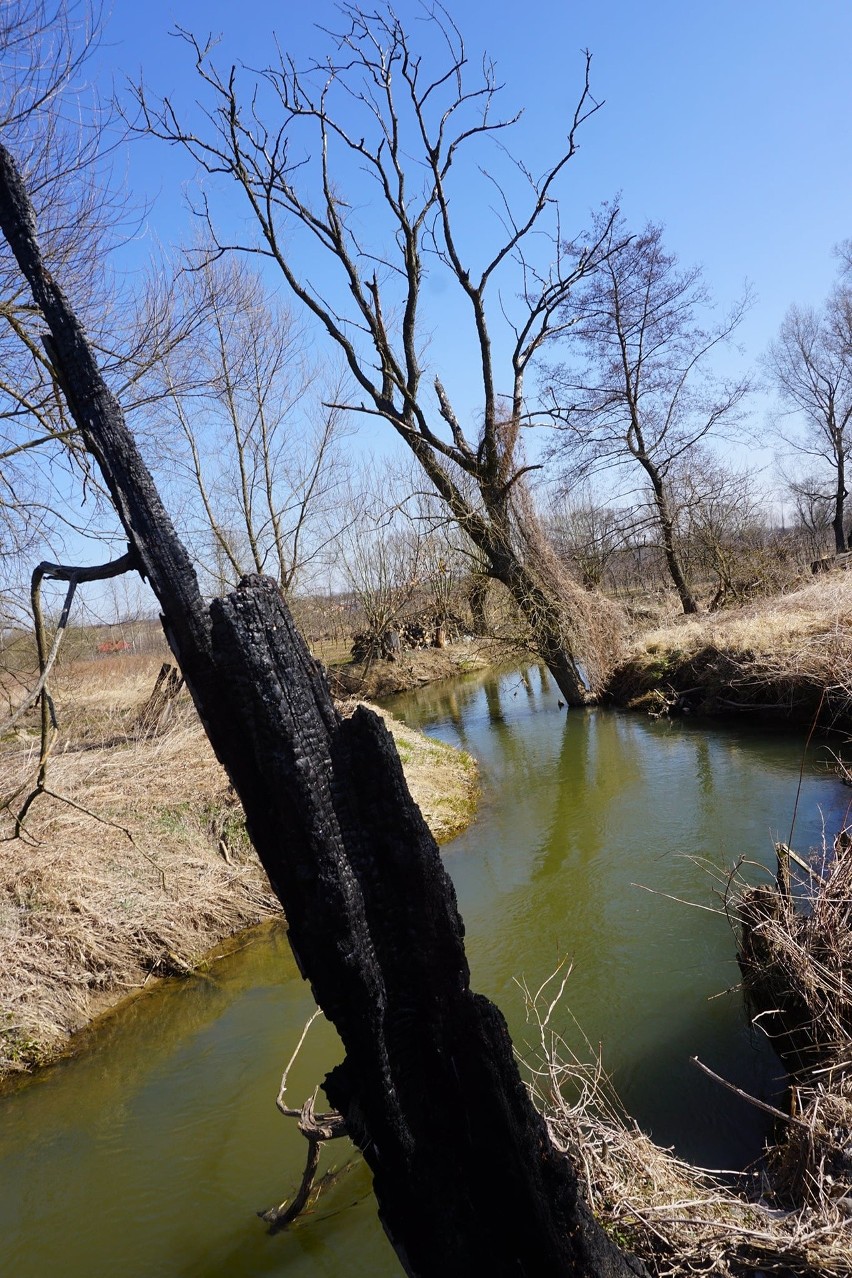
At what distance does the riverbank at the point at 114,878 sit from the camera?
19.9ft

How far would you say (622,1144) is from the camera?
2.99 m

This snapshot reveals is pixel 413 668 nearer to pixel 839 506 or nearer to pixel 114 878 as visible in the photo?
pixel 839 506

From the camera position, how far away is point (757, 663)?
12.3 metres

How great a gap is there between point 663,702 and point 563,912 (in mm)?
7925

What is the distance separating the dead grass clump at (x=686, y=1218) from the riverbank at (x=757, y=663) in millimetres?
7155

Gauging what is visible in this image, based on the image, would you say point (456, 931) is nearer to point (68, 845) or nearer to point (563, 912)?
point (563, 912)

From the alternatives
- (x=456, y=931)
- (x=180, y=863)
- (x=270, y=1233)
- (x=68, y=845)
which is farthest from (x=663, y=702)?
(x=456, y=931)

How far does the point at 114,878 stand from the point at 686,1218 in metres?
5.76

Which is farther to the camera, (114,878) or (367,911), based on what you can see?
(114,878)

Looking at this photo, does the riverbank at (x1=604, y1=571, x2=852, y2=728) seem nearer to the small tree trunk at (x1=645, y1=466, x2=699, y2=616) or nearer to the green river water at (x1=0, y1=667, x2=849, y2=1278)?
the green river water at (x1=0, y1=667, x2=849, y2=1278)

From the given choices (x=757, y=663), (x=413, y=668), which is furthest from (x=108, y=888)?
(x=413, y=668)

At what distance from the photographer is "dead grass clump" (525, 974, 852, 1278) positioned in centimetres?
246

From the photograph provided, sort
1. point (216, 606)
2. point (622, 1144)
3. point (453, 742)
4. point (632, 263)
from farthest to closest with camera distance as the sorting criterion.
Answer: point (632, 263) → point (453, 742) → point (622, 1144) → point (216, 606)

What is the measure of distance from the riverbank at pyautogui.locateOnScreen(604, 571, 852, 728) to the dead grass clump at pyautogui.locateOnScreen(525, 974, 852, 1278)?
7.15 meters
